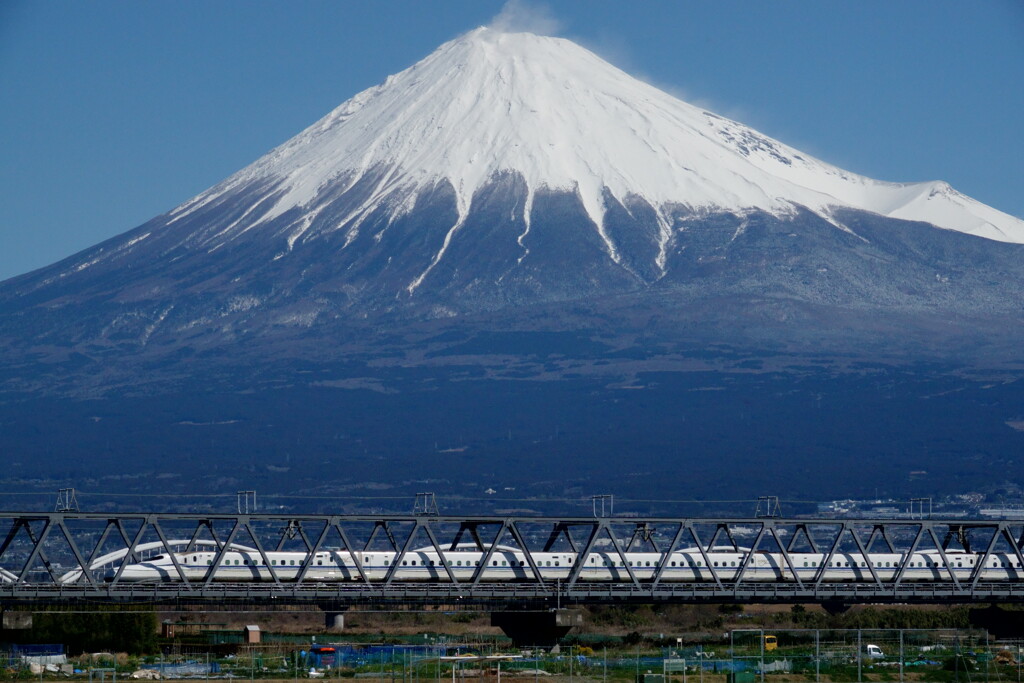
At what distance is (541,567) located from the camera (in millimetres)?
89750

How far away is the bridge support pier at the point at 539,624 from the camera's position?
7812 cm

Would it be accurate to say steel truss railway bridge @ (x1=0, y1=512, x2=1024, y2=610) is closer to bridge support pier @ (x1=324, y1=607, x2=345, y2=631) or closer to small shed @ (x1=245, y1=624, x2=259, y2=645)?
small shed @ (x1=245, y1=624, x2=259, y2=645)

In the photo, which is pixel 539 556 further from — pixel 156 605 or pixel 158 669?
pixel 158 669

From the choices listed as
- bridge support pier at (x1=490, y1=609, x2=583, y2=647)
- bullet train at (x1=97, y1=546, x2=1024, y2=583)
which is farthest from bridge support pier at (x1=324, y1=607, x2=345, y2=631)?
bridge support pier at (x1=490, y1=609, x2=583, y2=647)

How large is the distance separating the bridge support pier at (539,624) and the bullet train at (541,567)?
3.55 m

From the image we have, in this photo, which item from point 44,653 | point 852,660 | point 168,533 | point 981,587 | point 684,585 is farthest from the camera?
point 168,533

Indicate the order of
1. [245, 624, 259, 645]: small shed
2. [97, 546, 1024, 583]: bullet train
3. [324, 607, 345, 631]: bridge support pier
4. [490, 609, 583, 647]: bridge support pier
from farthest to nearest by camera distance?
1. [324, 607, 345, 631]: bridge support pier
2. [97, 546, 1024, 583]: bullet train
3. [245, 624, 259, 645]: small shed
4. [490, 609, 583, 647]: bridge support pier

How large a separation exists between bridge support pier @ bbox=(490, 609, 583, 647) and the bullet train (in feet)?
11.6

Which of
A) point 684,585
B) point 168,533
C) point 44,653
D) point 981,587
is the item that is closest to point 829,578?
point 981,587

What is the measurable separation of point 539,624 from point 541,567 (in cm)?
1045

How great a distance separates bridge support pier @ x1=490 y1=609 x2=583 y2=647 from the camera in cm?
7812

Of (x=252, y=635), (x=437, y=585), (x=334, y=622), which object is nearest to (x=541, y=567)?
(x=334, y=622)

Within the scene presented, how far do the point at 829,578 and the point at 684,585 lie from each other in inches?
600

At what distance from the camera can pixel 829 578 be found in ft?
307
